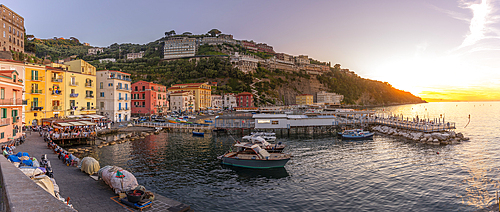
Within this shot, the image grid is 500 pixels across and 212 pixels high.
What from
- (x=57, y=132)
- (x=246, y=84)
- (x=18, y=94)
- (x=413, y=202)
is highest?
(x=246, y=84)

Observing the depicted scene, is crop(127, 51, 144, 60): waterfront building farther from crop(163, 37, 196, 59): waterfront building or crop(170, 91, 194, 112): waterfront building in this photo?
crop(170, 91, 194, 112): waterfront building

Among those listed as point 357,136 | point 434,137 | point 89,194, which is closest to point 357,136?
point 357,136

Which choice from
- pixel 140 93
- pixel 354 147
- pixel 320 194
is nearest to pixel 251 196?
pixel 320 194

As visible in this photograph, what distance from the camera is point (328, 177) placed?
76.7 ft

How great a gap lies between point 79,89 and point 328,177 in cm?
5362

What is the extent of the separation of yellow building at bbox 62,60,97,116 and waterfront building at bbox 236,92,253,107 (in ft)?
216

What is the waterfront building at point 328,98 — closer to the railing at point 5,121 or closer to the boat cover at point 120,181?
the railing at point 5,121

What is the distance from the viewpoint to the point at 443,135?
41.5 m

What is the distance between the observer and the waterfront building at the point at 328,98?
168438 mm

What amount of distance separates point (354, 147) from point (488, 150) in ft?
64.4

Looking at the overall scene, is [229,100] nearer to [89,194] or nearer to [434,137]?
[434,137]

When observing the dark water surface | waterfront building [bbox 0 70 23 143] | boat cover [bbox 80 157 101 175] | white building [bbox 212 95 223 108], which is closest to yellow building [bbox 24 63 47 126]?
waterfront building [bbox 0 70 23 143]

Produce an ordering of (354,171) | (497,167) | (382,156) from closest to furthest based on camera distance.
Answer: (354,171)
(497,167)
(382,156)

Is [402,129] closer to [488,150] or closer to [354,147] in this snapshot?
[488,150]
